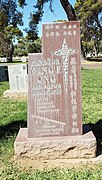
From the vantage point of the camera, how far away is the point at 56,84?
367 centimetres

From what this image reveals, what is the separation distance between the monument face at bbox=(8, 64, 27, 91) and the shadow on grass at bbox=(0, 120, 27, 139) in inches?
126

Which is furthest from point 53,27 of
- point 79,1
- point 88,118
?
point 79,1

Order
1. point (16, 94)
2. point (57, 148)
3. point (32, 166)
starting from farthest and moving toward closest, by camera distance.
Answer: point (16, 94)
point (57, 148)
point (32, 166)

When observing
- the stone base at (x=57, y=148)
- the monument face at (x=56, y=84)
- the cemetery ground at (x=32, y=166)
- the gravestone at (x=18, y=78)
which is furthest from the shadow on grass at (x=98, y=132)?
the gravestone at (x=18, y=78)

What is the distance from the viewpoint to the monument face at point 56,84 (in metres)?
3.57

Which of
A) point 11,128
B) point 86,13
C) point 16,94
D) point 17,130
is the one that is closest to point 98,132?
point 17,130

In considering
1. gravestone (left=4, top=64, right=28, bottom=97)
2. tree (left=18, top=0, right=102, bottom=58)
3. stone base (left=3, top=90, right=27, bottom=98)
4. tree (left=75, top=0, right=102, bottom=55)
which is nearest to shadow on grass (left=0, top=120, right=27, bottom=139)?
stone base (left=3, top=90, right=27, bottom=98)

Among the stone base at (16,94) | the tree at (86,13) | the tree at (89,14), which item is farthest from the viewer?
the tree at (89,14)

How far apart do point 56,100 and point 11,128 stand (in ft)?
4.82

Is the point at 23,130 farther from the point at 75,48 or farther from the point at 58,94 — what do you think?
the point at 75,48

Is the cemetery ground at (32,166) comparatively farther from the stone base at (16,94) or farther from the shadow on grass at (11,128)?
the stone base at (16,94)

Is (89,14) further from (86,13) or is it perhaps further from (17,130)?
(17,130)

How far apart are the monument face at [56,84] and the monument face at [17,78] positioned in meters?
4.69

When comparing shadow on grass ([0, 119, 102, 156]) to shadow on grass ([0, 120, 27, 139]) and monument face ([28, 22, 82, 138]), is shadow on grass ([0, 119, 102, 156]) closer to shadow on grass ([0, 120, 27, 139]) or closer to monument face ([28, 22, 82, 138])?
shadow on grass ([0, 120, 27, 139])
